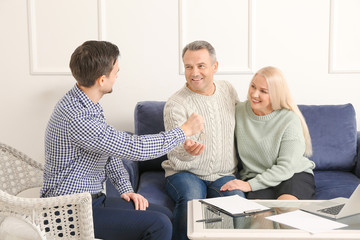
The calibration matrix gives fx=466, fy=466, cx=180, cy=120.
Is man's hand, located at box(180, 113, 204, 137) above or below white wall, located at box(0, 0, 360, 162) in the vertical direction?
below

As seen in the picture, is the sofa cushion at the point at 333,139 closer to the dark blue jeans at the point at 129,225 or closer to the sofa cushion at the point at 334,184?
the sofa cushion at the point at 334,184

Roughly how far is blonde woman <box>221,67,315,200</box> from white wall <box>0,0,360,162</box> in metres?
0.79

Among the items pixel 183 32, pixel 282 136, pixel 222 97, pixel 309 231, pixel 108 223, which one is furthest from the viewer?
pixel 183 32

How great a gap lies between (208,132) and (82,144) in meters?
0.94

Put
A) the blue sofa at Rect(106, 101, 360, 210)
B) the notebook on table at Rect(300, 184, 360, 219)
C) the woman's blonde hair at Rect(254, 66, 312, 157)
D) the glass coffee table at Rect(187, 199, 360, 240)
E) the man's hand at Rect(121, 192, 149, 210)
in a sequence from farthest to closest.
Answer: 1. the blue sofa at Rect(106, 101, 360, 210)
2. the woman's blonde hair at Rect(254, 66, 312, 157)
3. the man's hand at Rect(121, 192, 149, 210)
4. the notebook on table at Rect(300, 184, 360, 219)
5. the glass coffee table at Rect(187, 199, 360, 240)

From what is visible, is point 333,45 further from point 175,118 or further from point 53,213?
point 53,213

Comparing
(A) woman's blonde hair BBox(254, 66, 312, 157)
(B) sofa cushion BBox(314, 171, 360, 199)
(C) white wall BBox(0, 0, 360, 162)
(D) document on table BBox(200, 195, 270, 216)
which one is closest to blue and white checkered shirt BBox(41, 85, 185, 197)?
(D) document on table BBox(200, 195, 270, 216)

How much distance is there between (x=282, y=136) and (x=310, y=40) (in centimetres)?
112

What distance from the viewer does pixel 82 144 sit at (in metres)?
1.86

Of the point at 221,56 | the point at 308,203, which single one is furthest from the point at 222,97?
the point at 308,203

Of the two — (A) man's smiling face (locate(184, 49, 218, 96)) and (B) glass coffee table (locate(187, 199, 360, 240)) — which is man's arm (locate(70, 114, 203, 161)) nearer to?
Answer: (B) glass coffee table (locate(187, 199, 360, 240))

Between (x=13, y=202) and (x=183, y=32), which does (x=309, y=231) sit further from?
(x=183, y=32)

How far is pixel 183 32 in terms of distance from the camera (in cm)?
332

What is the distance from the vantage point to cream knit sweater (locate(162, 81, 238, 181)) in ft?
8.49
